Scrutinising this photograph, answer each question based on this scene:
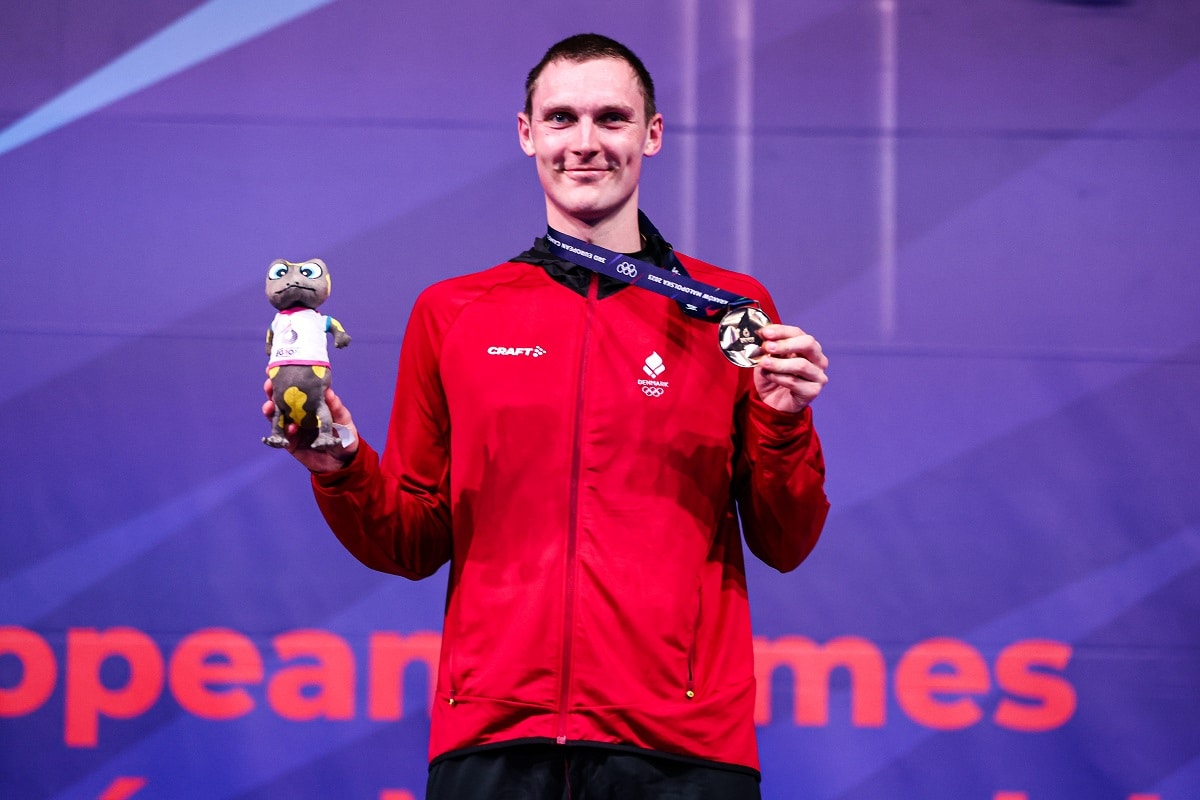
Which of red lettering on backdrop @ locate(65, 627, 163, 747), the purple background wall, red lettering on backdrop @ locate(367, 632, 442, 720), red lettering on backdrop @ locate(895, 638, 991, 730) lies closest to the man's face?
the purple background wall

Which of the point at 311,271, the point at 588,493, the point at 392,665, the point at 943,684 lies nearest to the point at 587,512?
the point at 588,493

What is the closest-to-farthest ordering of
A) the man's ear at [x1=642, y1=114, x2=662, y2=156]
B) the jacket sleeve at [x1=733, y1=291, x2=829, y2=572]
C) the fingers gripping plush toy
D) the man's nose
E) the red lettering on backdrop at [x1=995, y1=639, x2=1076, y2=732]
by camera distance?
the fingers gripping plush toy < the jacket sleeve at [x1=733, y1=291, x2=829, y2=572] < the man's nose < the man's ear at [x1=642, y1=114, x2=662, y2=156] < the red lettering on backdrop at [x1=995, y1=639, x2=1076, y2=732]

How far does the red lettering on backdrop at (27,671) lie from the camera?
250 cm

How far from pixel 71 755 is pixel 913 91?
223 centimetres

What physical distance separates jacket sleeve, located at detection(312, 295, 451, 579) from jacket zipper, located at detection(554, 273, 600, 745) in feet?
0.67

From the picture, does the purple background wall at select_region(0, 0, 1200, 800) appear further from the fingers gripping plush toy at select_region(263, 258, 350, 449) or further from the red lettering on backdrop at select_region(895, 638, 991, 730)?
the fingers gripping plush toy at select_region(263, 258, 350, 449)

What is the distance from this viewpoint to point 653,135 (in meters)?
1.64

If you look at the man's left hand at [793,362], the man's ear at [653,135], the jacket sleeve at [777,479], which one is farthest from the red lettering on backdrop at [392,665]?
the man's left hand at [793,362]

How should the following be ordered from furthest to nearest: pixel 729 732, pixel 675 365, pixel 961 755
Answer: pixel 961 755
pixel 675 365
pixel 729 732

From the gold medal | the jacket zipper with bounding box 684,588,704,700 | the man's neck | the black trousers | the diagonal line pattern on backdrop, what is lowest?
the black trousers

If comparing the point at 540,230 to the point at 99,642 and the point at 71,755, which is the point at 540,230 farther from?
the point at 71,755

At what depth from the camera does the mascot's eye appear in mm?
1372

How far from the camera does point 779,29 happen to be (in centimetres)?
258

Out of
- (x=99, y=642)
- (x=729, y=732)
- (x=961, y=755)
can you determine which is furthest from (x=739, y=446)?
(x=99, y=642)
